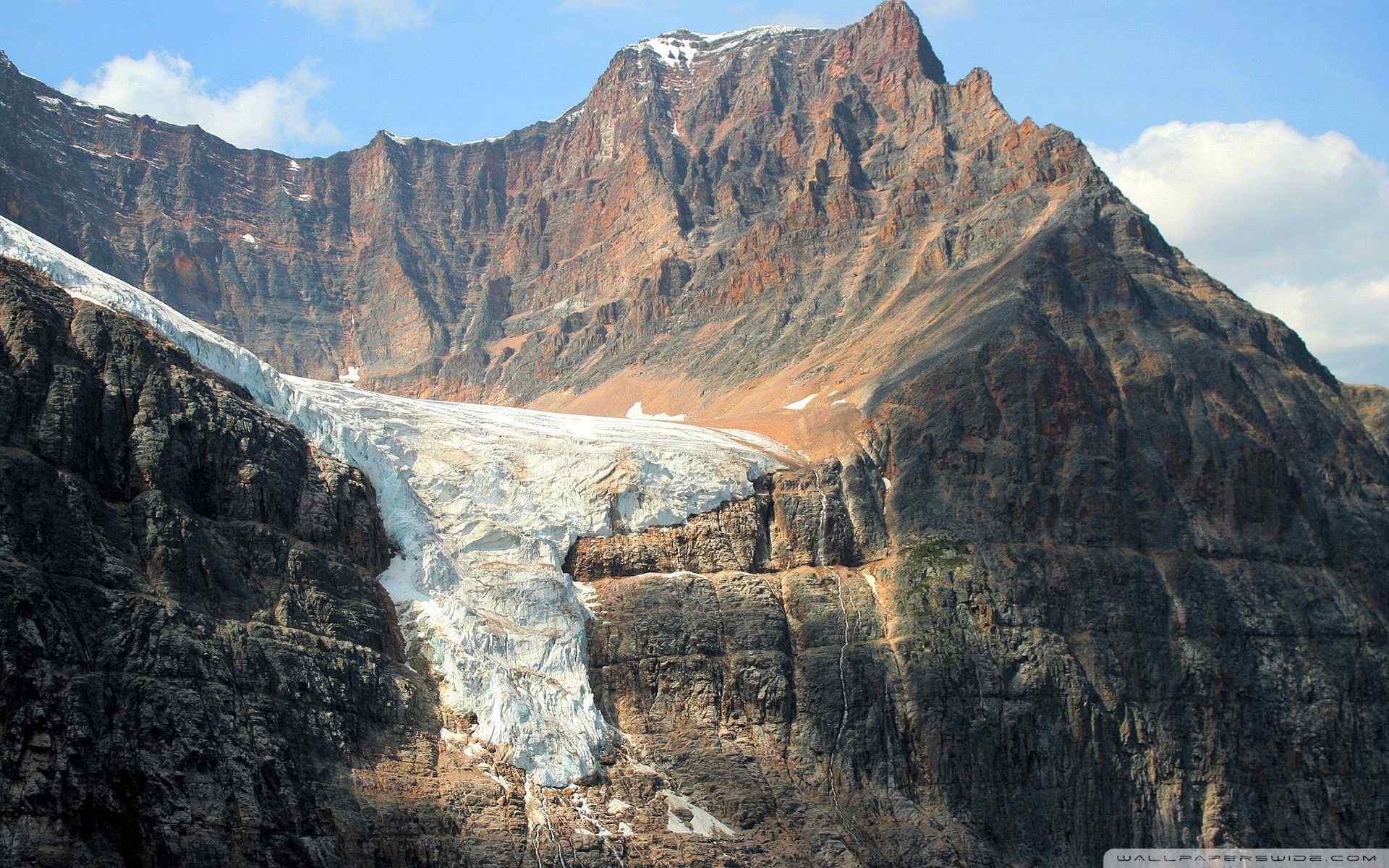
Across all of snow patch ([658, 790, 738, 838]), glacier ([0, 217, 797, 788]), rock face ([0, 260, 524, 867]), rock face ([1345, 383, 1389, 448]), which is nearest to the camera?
rock face ([0, 260, 524, 867])

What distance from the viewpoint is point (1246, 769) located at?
63.1 meters

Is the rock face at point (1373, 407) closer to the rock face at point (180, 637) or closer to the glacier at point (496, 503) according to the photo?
the glacier at point (496, 503)

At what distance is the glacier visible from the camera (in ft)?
174

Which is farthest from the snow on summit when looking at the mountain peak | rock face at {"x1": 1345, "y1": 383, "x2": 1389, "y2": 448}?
rock face at {"x1": 1345, "y1": 383, "x2": 1389, "y2": 448}

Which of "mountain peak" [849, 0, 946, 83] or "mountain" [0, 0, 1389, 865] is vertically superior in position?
"mountain peak" [849, 0, 946, 83]

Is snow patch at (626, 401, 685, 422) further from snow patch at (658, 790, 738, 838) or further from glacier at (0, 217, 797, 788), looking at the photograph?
snow patch at (658, 790, 738, 838)

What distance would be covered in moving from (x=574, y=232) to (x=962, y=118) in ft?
205

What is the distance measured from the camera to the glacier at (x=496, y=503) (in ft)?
174

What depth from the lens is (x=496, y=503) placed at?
207 ft

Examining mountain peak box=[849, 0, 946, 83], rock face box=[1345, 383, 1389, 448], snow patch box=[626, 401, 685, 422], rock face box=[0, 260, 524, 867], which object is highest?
mountain peak box=[849, 0, 946, 83]

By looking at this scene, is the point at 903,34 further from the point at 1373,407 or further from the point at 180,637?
the point at 180,637

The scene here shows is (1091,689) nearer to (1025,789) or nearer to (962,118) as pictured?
(1025,789)

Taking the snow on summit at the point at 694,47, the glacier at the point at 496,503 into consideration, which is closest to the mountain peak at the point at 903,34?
the snow on summit at the point at 694,47

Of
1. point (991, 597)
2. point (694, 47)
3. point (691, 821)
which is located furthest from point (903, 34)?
point (691, 821)
